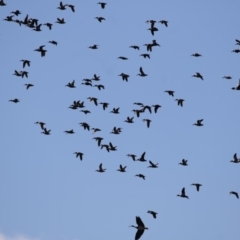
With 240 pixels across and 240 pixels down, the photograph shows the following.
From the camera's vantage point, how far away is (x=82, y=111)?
8975 cm

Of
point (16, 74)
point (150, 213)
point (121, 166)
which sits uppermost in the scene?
point (16, 74)

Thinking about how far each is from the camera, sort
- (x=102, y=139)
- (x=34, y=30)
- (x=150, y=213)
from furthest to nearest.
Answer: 1. (x=102, y=139)
2. (x=34, y=30)
3. (x=150, y=213)

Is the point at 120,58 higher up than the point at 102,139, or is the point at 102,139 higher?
the point at 120,58

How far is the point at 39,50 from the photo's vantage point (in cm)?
8700

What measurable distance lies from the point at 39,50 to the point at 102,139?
41.8 ft

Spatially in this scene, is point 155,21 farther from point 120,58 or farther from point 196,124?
point 196,124

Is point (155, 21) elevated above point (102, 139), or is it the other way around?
point (155, 21)

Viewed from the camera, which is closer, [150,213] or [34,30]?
[150,213]

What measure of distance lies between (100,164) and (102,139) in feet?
9.81

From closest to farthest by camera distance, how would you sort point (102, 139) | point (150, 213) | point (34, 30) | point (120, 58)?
point (150, 213) → point (34, 30) → point (120, 58) → point (102, 139)

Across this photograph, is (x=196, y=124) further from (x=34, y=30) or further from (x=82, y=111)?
(x=34, y=30)

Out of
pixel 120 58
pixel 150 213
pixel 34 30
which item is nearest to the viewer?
pixel 150 213

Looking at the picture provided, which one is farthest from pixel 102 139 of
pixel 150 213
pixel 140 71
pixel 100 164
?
pixel 150 213

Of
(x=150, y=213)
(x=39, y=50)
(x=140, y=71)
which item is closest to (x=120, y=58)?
(x=140, y=71)
